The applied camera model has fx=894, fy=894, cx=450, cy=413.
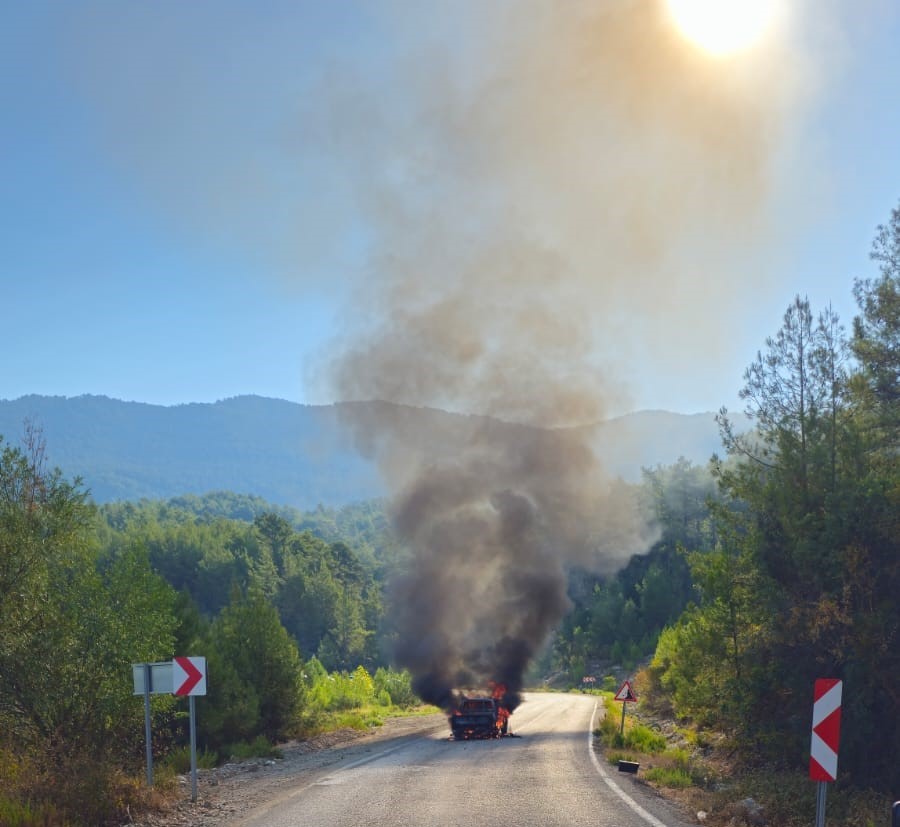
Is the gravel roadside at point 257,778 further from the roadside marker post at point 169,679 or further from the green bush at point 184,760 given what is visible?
the roadside marker post at point 169,679

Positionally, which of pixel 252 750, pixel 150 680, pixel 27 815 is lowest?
Result: pixel 252 750

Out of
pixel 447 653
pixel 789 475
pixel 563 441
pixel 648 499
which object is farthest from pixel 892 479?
pixel 648 499

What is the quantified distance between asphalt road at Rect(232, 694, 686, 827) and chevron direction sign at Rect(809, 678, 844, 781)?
2.76m

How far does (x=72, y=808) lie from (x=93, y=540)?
22.0 feet

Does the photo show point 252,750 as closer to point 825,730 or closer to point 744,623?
point 744,623

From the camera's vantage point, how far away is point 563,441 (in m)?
55.1

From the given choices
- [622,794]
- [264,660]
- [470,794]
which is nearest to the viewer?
[470,794]

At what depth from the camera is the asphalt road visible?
12.8 m

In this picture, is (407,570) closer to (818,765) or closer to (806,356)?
(806,356)

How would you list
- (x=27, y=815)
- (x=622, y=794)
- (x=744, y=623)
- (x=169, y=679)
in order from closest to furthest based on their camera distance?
(x=27, y=815)
(x=169, y=679)
(x=622, y=794)
(x=744, y=623)

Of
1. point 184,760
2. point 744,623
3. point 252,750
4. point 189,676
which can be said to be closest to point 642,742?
point 744,623

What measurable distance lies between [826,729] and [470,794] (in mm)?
6735

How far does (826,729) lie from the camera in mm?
10711

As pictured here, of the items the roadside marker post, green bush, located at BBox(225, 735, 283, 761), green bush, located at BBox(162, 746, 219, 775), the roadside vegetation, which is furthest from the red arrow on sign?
green bush, located at BBox(225, 735, 283, 761)
